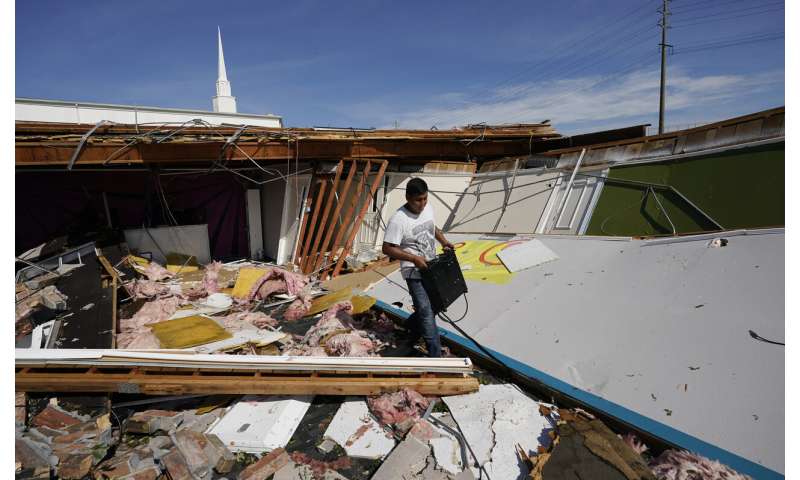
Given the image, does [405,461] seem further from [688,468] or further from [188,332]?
Result: [188,332]

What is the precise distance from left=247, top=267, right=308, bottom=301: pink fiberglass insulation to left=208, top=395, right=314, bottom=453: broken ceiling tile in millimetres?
3143

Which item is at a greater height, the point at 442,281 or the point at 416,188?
the point at 416,188

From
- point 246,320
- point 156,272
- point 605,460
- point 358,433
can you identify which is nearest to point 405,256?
point 358,433

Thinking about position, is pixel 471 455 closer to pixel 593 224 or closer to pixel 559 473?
pixel 559 473

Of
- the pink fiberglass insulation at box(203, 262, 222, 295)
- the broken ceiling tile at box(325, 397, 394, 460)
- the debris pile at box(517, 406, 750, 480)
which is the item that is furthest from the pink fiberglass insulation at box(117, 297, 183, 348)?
the debris pile at box(517, 406, 750, 480)

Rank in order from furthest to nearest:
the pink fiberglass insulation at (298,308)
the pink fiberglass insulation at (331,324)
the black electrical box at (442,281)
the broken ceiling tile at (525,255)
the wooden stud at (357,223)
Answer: the wooden stud at (357,223), the pink fiberglass insulation at (298,308), the broken ceiling tile at (525,255), the pink fiberglass insulation at (331,324), the black electrical box at (442,281)

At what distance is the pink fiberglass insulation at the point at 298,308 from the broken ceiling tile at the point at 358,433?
251cm

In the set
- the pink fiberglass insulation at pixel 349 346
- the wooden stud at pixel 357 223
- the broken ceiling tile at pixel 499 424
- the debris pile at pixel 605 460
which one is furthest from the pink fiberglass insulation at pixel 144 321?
the debris pile at pixel 605 460

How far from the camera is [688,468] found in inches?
84.3

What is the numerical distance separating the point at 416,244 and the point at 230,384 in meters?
1.92

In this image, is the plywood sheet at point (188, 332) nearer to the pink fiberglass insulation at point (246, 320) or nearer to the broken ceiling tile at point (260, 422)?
the pink fiberglass insulation at point (246, 320)

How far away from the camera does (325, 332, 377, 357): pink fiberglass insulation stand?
160 inches

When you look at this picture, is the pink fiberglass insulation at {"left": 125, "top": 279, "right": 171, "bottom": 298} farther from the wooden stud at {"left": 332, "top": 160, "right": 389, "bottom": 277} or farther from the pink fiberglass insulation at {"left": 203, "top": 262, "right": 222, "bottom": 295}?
the wooden stud at {"left": 332, "top": 160, "right": 389, "bottom": 277}

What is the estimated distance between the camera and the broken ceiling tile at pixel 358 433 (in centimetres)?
274
